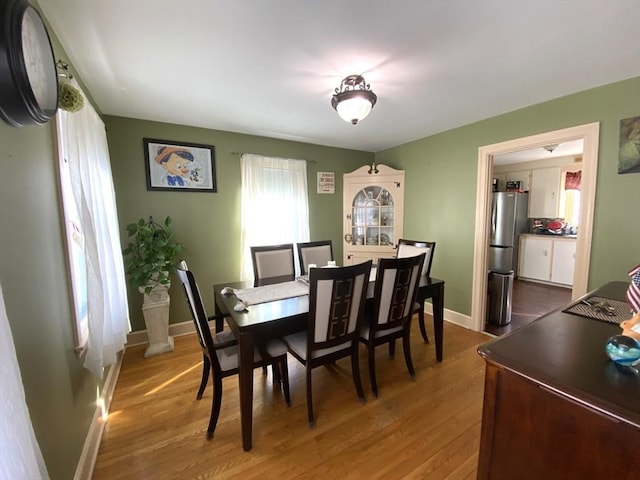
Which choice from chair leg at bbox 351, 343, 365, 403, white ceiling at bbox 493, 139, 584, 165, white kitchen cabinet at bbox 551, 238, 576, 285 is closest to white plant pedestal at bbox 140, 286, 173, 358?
chair leg at bbox 351, 343, 365, 403

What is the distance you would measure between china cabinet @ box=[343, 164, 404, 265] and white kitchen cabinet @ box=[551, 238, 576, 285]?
3128mm

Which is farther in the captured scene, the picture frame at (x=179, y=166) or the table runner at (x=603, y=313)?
the picture frame at (x=179, y=166)

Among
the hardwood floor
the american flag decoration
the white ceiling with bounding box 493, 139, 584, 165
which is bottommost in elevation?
the hardwood floor

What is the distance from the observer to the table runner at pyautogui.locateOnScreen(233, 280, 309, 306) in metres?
1.96

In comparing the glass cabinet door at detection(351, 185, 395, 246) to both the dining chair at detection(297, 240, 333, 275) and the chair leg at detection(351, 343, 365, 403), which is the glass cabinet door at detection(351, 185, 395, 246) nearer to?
the dining chair at detection(297, 240, 333, 275)

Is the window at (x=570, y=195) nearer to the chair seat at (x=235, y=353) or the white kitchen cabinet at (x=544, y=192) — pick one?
the white kitchen cabinet at (x=544, y=192)

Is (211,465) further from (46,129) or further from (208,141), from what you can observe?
(208,141)

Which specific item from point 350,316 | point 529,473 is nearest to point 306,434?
point 350,316

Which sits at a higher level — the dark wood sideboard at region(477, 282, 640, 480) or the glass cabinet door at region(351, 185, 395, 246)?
the glass cabinet door at region(351, 185, 395, 246)

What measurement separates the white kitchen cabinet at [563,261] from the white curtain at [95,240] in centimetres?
622

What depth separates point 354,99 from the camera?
1.81 metres

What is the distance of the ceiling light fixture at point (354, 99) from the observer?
70.9 inches

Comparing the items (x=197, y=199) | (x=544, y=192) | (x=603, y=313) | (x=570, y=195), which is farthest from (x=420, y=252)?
(x=570, y=195)

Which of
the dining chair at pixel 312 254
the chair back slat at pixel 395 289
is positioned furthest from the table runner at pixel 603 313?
the dining chair at pixel 312 254
